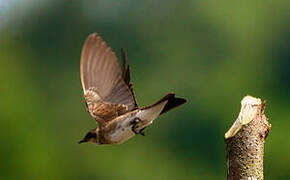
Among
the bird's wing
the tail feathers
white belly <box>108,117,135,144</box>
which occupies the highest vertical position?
the bird's wing

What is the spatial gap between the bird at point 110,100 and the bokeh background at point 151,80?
10301mm

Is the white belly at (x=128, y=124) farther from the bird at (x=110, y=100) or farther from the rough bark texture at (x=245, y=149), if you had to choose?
the rough bark texture at (x=245, y=149)

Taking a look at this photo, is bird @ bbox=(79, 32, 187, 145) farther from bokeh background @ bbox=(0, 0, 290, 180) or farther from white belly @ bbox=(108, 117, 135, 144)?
bokeh background @ bbox=(0, 0, 290, 180)

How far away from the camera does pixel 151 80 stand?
30672 mm

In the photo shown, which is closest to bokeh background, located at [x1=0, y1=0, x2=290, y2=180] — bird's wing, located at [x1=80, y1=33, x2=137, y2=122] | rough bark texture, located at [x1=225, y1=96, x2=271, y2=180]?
bird's wing, located at [x1=80, y1=33, x2=137, y2=122]

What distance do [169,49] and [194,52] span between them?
1220mm

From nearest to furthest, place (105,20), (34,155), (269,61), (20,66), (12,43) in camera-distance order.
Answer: (34,155), (20,66), (12,43), (269,61), (105,20)

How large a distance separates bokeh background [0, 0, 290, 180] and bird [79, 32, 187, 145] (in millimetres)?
10301

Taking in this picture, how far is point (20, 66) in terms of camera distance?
25.9 meters

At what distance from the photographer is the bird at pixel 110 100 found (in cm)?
257

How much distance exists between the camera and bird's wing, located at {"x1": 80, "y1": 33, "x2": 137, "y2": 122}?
263 centimetres

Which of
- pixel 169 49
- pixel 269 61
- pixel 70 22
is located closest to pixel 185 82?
pixel 269 61

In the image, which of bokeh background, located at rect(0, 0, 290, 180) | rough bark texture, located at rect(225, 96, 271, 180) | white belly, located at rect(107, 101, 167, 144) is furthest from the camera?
bokeh background, located at rect(0, 0, 290, 180)

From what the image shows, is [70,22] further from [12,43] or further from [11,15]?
[12,43]
